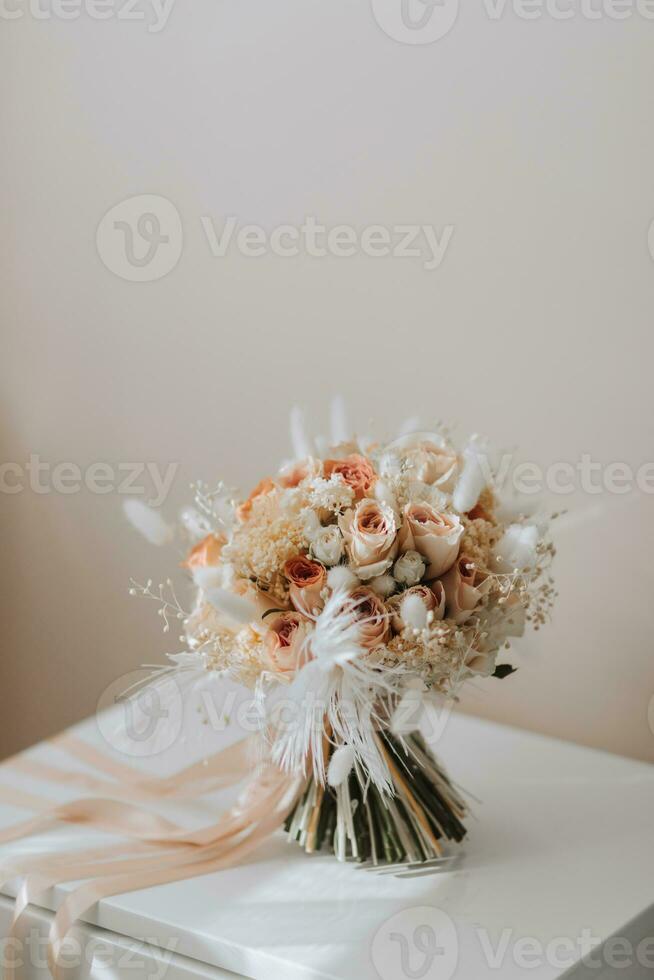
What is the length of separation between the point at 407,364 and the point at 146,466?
50cm

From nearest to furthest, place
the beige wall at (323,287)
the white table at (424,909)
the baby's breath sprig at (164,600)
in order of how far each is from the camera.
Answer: the white table at (424,909), the baby's breath sprig at (164,600), the beige wall at (323,287)

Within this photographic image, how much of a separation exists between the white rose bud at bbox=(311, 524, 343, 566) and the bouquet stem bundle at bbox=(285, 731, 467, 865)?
21cm

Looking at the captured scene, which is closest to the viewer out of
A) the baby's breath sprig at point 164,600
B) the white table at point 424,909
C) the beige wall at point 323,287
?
the white table at point 424,909

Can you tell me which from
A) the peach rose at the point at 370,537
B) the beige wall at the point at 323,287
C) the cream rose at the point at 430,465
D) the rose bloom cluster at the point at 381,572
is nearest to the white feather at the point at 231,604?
the rose bloom cluster at the point at 381,572

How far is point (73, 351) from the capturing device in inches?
73.3

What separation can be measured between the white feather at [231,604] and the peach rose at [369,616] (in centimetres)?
10

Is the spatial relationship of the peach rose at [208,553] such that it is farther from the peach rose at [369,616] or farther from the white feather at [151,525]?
the peach rose at [369,616]

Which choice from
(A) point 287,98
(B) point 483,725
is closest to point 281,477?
(B) point 483,725

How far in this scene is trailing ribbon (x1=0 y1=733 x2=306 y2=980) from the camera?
1.13 metres

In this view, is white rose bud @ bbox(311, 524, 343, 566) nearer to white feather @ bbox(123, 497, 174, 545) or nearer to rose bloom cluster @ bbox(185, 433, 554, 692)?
rose bloom cluster @ bbox(185, 433, 554, 692)

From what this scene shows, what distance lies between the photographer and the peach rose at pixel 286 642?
108 centimetres

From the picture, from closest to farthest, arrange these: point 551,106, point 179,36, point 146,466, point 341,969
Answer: point 341,969, point 551,106, point 179,36, point 146,466

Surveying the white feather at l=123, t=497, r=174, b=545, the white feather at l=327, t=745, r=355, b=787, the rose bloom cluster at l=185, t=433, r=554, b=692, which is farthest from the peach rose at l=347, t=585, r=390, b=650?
the white feather at l=123, t=497, r=174, b=545

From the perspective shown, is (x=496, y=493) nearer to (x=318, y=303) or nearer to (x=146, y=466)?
(x=318, y=303)
